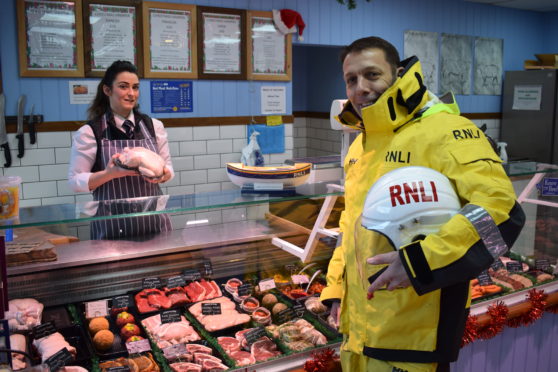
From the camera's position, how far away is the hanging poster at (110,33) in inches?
188

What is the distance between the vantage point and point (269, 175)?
254 cm

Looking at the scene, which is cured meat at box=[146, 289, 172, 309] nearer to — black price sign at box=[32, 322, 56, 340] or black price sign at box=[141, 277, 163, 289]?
black price sign at box=[141, 277, 163, 289]

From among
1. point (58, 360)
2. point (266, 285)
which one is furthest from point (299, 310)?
point (58, 360)

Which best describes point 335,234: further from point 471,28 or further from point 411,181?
point 471,28

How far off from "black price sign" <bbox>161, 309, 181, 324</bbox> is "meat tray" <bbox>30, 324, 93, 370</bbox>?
37 centimetres

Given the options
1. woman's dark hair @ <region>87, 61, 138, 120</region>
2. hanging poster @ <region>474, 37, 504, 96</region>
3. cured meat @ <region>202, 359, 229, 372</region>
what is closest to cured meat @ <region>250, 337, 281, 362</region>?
cured meat @ <region>202, 359, 229, 372</region>

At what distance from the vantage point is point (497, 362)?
9.24 feet

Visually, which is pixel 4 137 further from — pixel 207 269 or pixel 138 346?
pixel 138 346

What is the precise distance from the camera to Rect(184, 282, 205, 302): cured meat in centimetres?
286

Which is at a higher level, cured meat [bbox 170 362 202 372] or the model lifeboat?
the model lifeboat

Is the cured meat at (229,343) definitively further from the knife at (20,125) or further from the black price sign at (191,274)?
the knife at (20,125)

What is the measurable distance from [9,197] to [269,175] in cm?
112

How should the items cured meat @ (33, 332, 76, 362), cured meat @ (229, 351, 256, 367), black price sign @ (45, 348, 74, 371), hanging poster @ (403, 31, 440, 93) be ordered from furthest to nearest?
hanging poster @ (403, 31, 440, 93) < cured meat @ (229, 351, 256, 367) < cured meat @ (33, 332, 76, 362) < black price sign @ (45, 348, 74, 371)

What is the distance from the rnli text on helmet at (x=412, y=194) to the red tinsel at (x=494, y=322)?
5.08 ft
